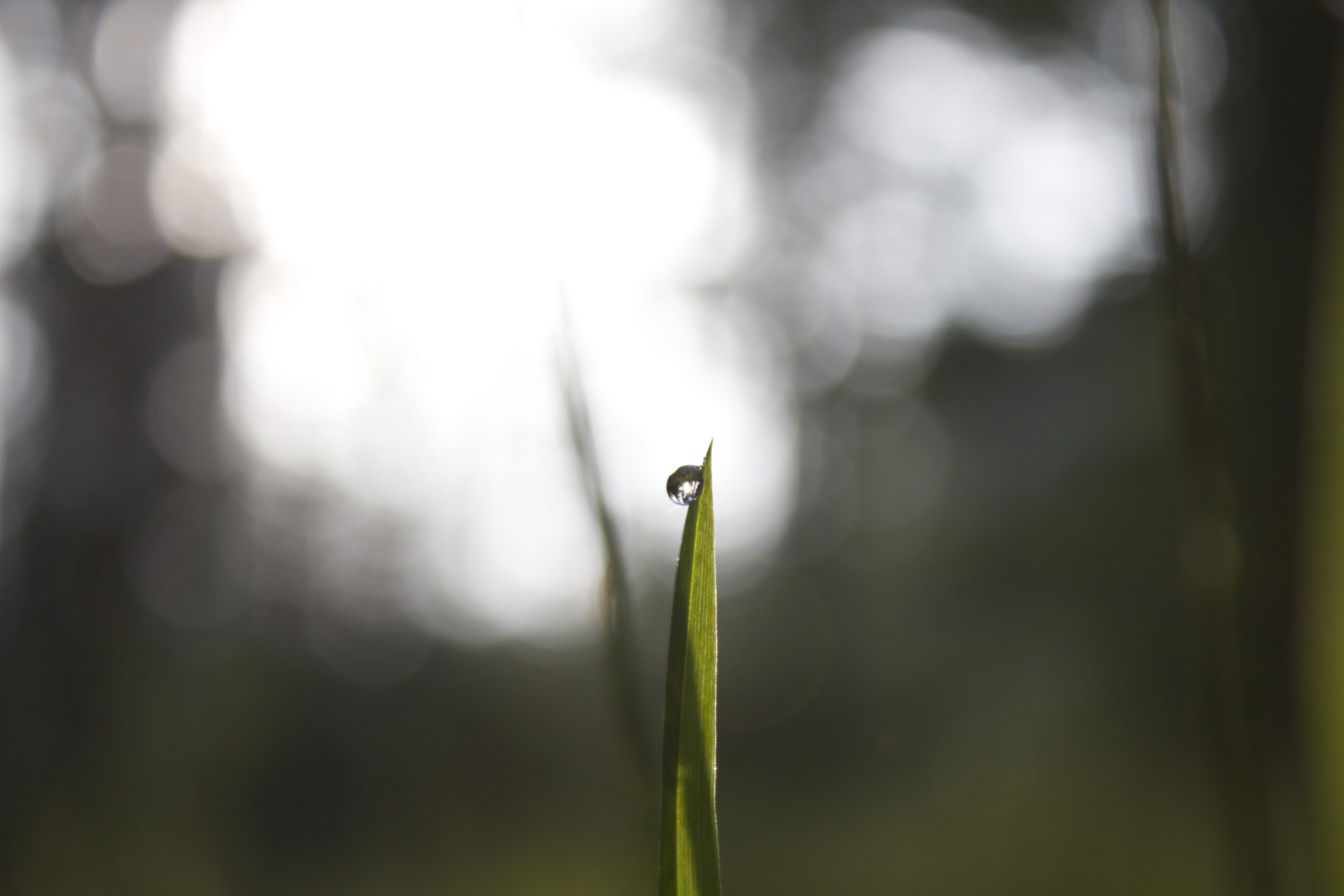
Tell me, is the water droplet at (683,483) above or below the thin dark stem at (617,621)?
above

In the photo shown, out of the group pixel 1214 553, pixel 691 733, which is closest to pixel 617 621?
pixel 691 733

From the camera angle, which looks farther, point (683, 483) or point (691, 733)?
point (683, 483)

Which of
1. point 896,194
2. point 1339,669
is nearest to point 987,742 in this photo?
point 896,194

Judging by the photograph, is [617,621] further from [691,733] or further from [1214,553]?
[1214,553]

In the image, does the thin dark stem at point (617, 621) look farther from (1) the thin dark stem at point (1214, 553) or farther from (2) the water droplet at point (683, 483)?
(1) the thin dark stem at point (1214, 553)

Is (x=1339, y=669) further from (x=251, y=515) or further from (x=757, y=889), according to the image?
(x=251, y=515)

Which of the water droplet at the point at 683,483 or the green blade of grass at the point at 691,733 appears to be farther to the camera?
the water droplet at the point at 683,483
